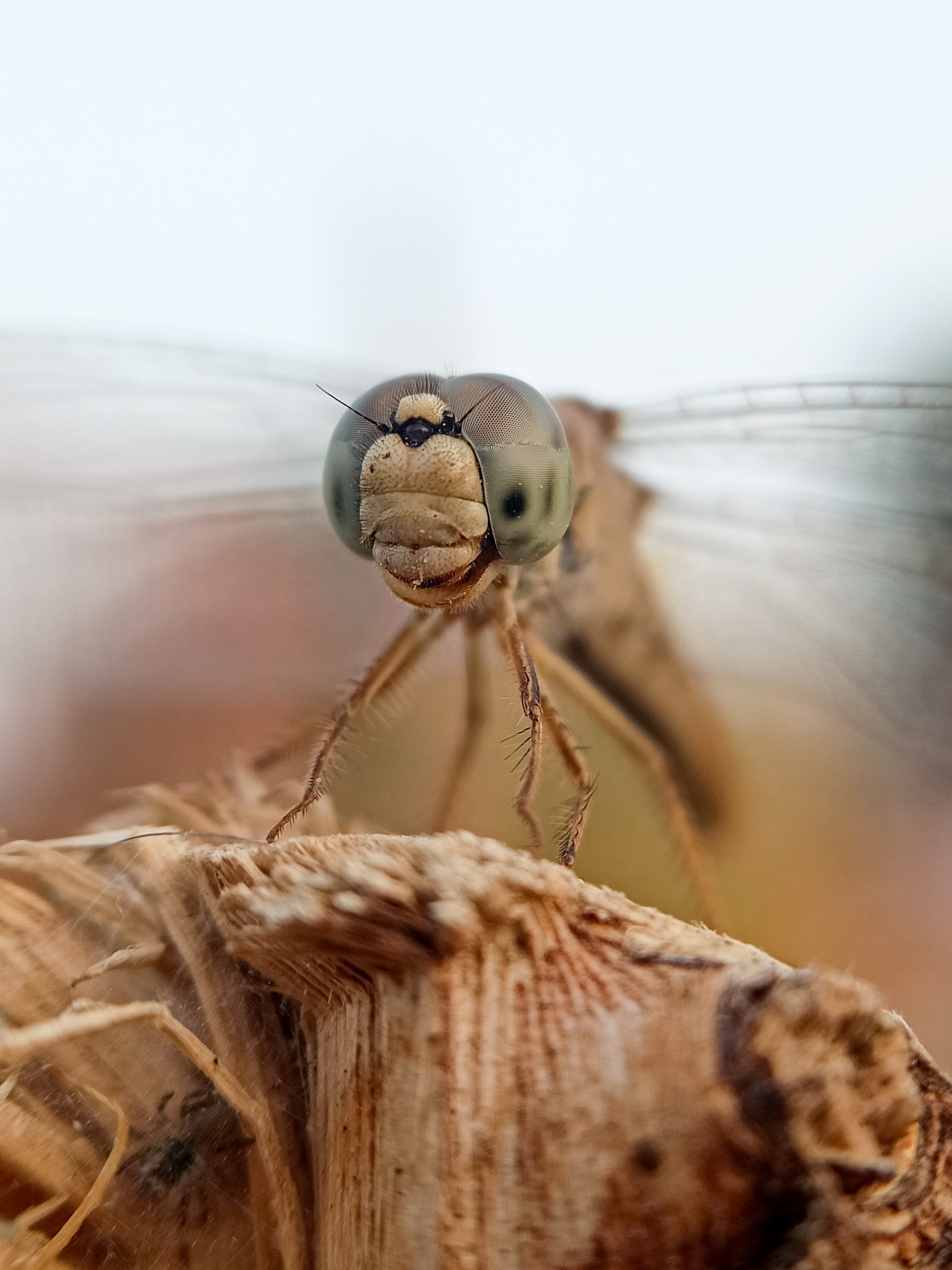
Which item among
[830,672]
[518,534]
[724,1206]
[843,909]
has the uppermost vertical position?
[518,534]

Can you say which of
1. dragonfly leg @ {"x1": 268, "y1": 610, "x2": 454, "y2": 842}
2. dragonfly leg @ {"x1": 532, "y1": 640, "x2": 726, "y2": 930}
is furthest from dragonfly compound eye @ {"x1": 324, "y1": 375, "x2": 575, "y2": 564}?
dragonfly leg @ {"x1": 532, "y1": 640, "x2": 726, "y2": 930}

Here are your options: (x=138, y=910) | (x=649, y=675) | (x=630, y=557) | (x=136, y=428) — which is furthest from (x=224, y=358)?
(x=138, y=910)

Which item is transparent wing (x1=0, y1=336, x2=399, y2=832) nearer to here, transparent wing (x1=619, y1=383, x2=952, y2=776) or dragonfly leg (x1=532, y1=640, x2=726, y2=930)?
dragonfly leg (x1=532, y1=640, x2=726, y2=930)

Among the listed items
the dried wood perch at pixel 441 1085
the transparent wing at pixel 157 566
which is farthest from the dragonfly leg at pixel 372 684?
the transparent wing at pixel 157 566

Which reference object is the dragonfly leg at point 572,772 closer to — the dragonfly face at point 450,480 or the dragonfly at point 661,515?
the dragonfly face at point 450,480

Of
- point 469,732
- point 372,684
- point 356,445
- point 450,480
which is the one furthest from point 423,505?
point 469,732

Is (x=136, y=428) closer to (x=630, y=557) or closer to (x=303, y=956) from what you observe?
(x=630, y=557)
